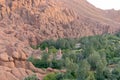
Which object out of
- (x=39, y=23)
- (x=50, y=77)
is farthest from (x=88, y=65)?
(x=39, y=23)

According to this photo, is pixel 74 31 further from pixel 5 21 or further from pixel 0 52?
pixel 0 52

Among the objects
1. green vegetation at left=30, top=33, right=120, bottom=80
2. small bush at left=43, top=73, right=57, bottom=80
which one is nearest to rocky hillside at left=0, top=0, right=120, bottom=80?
green vegetation at left=30, top=33, right=120, bottom=80

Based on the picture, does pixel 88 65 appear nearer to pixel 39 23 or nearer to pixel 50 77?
A: pixel 50 77

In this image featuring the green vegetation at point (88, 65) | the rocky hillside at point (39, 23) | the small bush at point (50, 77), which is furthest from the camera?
the rocky hillside at point (39, 23)

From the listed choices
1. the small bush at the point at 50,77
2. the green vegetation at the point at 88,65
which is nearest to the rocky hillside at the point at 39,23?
the green vegetation at the point at 88,65

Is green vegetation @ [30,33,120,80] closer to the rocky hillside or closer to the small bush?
the small bush

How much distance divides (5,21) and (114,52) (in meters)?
33.3

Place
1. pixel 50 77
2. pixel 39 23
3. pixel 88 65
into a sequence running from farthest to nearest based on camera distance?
pixel 39 23 → pixel 88 65 → pixel 50 77

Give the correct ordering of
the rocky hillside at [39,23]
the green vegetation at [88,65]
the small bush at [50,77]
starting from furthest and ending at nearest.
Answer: the rocky hillside at [39,23], the green vegetation at [88,65], the small bush at [50,77]

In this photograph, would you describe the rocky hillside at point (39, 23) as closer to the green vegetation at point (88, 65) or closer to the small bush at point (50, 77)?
the green vegetation at point (88, 65)

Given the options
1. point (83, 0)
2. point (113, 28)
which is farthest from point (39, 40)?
point (83, 0)

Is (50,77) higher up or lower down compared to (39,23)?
lower down

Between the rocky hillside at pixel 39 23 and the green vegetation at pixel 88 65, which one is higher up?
the rocky hillside at pixel 39 23

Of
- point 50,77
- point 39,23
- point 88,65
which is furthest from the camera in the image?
point 39,23
